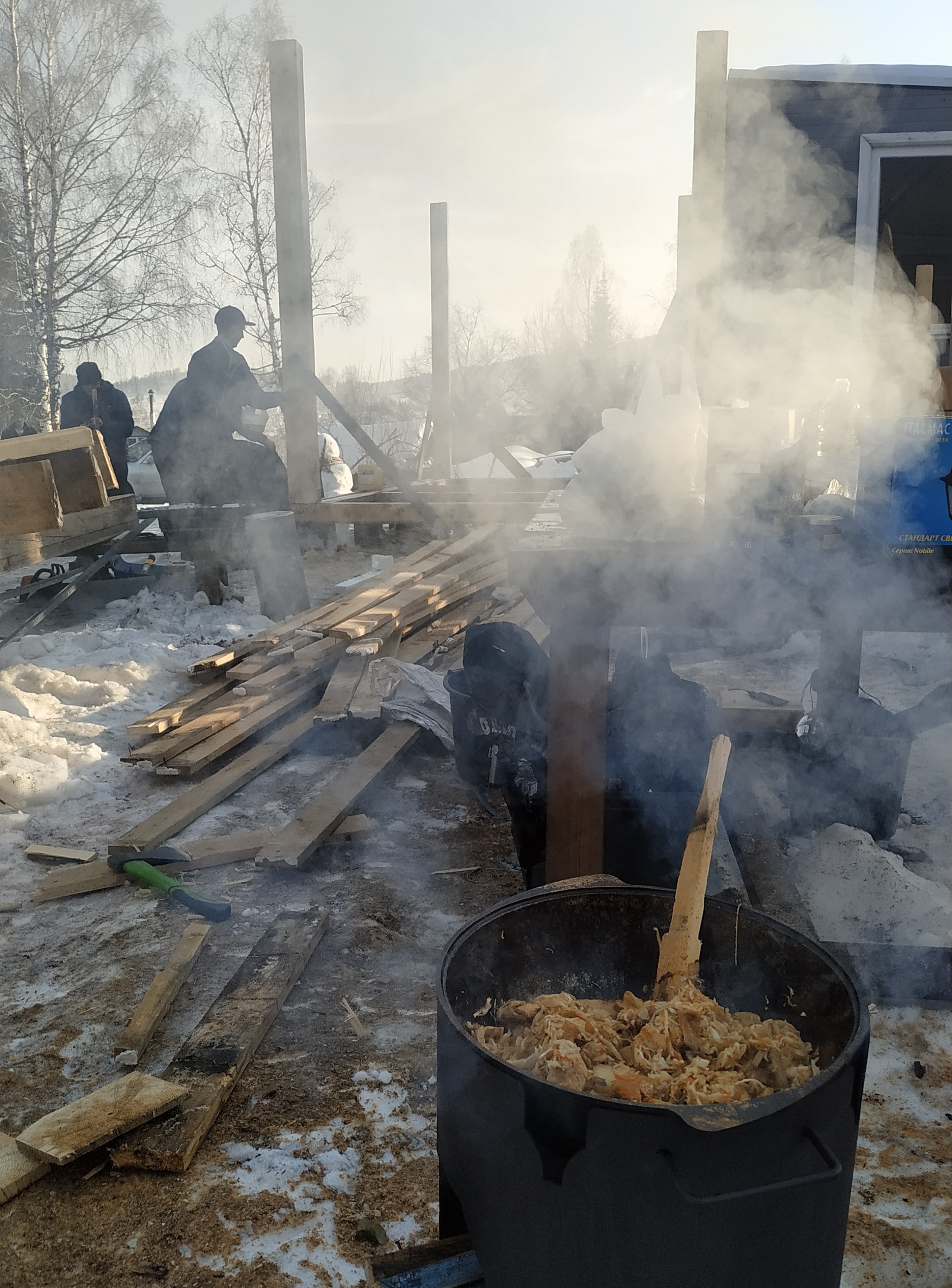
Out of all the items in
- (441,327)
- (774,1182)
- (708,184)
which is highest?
(441,327)

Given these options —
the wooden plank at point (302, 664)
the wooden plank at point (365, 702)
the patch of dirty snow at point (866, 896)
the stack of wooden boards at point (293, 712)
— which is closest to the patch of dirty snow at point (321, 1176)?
the stack of wooden boards at point (293, 712)

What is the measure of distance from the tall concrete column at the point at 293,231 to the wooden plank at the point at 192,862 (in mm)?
5964

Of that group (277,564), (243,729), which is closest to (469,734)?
(243,729)

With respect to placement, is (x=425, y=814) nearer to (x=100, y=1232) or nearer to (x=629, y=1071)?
(x=100, y=1232)

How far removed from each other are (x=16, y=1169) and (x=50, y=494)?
4.41 m

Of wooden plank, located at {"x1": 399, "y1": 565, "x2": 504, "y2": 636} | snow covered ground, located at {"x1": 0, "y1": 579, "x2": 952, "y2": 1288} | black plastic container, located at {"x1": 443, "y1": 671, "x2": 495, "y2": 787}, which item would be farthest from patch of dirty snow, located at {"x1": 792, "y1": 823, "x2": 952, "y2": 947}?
wooden plank, located at {"x1": 399, "y1": 565, "x2": 504, "y2": 636}

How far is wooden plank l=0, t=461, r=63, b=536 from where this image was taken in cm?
551

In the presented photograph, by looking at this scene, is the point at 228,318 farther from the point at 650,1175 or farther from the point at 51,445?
the point at 650,1175

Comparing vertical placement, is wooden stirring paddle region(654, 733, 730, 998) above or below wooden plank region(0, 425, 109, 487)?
below

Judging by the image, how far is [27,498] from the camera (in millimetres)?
5559

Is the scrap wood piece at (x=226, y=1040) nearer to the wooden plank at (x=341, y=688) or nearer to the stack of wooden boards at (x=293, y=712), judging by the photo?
the stack of wooden boards at (x=293, y=712)

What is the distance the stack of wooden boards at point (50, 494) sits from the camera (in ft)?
18.1

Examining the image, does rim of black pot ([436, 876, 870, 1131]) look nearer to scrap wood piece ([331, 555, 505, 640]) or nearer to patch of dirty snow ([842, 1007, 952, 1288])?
patch of dirty snow ([842, 1007, 952, 1288])

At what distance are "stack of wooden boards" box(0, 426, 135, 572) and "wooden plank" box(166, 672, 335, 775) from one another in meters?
1.76
